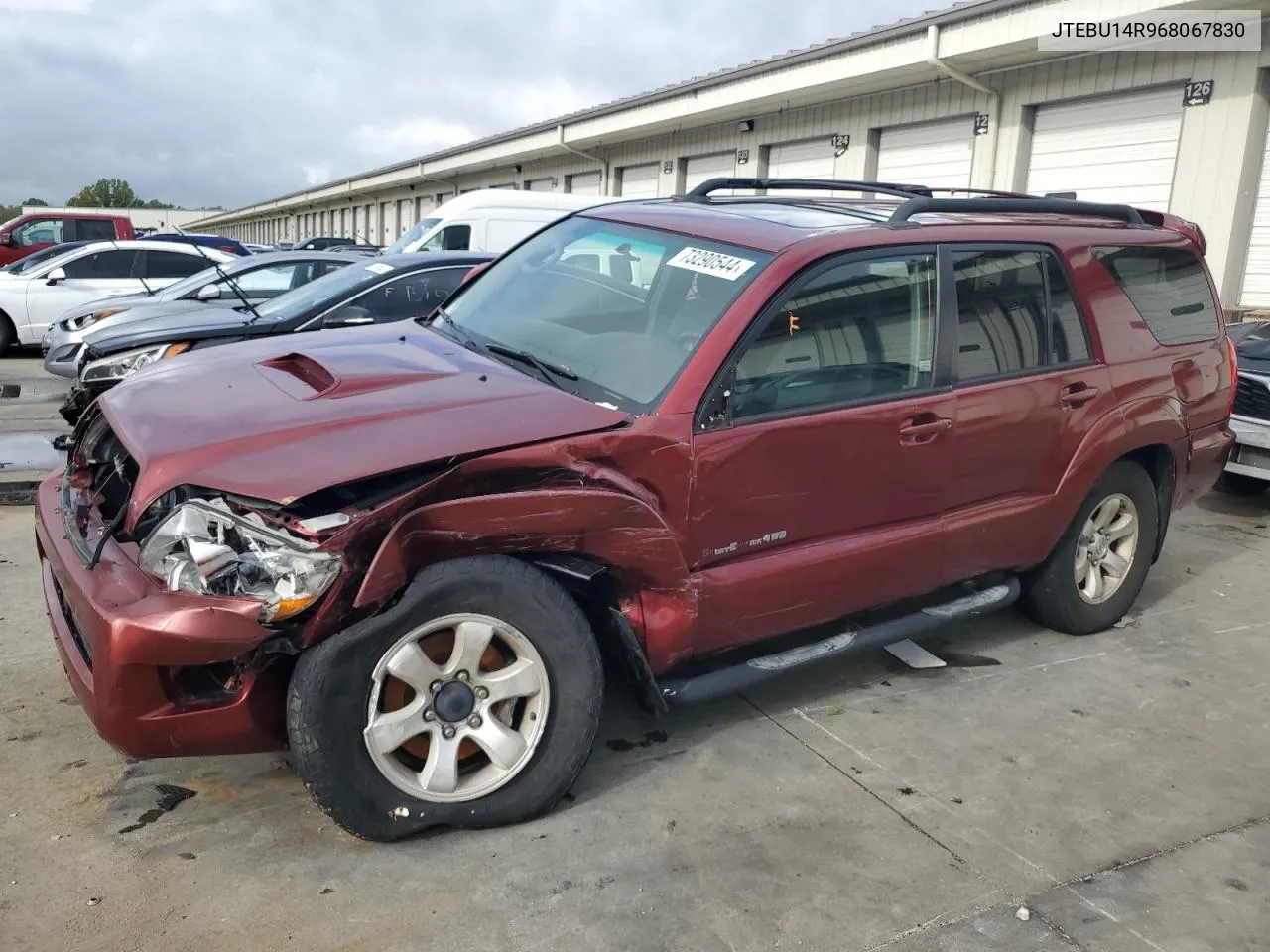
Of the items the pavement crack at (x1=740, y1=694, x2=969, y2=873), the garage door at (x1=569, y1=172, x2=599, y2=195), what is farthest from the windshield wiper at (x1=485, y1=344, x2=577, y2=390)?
the garage door at (x1=569, y1=172, x2=599, y2=195)

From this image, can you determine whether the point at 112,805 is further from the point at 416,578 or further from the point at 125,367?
the point at 125,367

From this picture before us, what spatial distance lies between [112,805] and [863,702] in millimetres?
2603

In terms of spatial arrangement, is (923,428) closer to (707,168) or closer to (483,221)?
(483,221)

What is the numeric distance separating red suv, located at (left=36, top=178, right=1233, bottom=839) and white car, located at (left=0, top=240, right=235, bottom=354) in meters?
11.0

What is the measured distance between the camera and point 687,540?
10.2 ft

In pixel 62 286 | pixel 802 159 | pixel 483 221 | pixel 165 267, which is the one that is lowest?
pixel 62 286

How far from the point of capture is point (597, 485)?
291 cm

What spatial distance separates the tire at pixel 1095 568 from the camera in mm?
4457

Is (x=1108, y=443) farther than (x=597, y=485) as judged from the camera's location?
Yes

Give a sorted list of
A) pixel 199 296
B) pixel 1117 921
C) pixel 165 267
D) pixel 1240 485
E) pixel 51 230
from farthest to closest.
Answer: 1. pixel 51 230
2. pixel 165 267
3. pixel 199 296
4. pixel 1240 485
5. pixel 1117 921

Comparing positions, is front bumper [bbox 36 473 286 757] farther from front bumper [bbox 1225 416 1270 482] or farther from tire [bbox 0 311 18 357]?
tire [bbox 0 311 18 357]

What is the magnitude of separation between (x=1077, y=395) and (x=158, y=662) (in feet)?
11.5

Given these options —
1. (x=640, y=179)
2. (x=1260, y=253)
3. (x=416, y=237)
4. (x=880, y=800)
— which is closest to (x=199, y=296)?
(x=416, y=237)

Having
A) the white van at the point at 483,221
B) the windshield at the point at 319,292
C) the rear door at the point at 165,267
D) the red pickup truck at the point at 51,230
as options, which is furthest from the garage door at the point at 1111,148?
the red pickup truck at the point at 51,230
